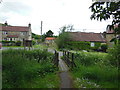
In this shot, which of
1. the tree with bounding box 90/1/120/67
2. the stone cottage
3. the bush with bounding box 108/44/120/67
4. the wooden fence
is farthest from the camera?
the stone cottage

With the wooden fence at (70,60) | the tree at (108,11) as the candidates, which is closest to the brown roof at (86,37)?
the wooden fence at (70,60)

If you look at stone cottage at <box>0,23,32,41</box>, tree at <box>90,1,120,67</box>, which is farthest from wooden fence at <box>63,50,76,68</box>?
stone cottage at <box>0,23,32,41</box>

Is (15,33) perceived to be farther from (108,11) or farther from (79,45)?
A: (108,11)

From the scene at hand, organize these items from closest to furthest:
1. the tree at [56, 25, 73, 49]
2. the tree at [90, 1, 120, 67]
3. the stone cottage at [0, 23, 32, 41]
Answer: the tree at [90, 1, 120, 67], the tree at [56, 25, 73, 49], the stone cottage at [0, 23, 32, 41]

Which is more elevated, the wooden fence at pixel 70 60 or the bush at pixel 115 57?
the bush at pixel 115 57

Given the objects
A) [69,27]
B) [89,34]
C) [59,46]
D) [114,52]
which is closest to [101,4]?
[114,52]

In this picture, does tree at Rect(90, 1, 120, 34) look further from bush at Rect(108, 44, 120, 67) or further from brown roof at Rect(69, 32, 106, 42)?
brown roof at Rect(69, 32, 106, 42)

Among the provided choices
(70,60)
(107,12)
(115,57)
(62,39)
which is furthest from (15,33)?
(107,12)

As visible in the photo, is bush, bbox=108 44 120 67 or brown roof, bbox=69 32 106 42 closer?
bush, bbox=108 44 120 67

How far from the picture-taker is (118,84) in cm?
439

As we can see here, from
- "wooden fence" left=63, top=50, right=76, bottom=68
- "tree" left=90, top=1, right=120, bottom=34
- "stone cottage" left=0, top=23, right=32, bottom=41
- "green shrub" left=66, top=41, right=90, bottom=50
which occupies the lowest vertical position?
"wooden fence" left=63, top=50, right=76, bottom=68

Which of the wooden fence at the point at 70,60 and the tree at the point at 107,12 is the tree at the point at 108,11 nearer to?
the tree at the point at 107,12

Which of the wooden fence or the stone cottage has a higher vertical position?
the stone cottage

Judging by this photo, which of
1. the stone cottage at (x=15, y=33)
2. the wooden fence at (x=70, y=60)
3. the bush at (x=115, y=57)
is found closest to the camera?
the bush at (x=115, y=57)
